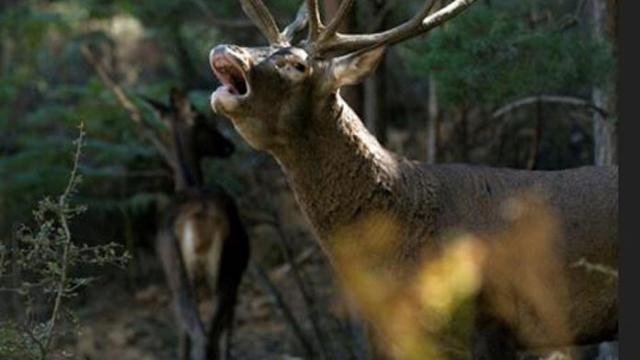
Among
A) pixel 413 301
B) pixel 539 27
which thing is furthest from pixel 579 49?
pixel 413 301

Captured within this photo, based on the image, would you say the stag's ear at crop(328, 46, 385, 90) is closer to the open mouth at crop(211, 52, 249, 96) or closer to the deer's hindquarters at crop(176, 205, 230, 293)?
the open mouth at crop(211, 52, 249, 96)

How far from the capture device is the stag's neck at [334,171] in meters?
7.17

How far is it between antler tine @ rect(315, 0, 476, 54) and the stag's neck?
29cm

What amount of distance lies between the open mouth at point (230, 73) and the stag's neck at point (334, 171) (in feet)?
1.31

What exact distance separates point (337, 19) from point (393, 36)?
0.35 meters

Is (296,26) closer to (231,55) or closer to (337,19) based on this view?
(337,19)

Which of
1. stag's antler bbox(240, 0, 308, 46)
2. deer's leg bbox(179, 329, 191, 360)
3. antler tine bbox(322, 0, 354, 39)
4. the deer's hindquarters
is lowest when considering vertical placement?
deer's leg bbox(179, 329, 191, 360)

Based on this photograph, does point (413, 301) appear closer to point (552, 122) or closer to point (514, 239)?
point (514, 239)

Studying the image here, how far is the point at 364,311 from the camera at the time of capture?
7.51 meters

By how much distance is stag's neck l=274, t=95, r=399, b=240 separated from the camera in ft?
23.5

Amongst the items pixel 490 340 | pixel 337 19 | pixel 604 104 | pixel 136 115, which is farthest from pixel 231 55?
pixel 136 115

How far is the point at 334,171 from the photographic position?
23.8 ft

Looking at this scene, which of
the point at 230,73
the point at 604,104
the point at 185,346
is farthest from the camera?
the point at 185,346

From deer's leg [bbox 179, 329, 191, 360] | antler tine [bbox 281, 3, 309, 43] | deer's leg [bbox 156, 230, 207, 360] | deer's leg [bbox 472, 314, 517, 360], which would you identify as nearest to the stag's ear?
antler tine [bbox 281, 3, 309, 43]
